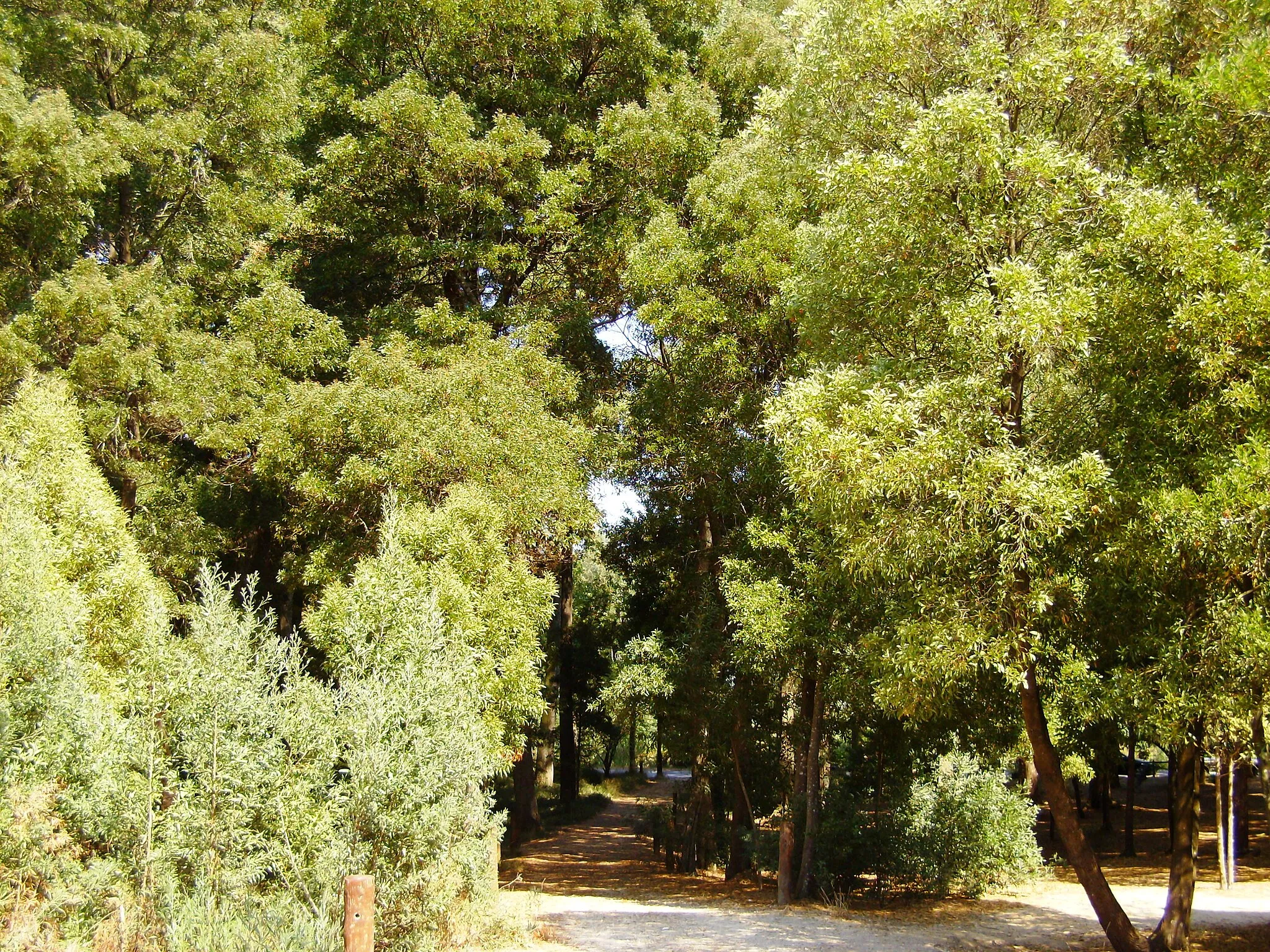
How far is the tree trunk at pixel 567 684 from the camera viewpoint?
920 inches

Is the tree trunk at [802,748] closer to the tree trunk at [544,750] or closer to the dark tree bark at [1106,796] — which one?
the tree trunk at [544,750]

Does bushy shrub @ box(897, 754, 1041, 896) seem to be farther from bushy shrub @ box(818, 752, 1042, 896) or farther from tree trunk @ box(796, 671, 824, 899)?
tree trunk @ box(796, 671, 824, 899)

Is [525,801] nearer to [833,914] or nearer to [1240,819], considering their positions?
[833,914]

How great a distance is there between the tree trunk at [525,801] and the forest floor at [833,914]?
2.75 metres

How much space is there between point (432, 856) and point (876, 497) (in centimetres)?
543

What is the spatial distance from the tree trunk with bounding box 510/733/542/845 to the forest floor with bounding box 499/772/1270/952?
2753 millimetres

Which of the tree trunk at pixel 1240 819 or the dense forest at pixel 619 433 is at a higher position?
the dense forest at pixel 619 433

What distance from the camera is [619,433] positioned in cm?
1795

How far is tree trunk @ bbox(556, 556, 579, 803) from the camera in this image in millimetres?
23359

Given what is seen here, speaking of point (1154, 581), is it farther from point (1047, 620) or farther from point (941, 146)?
point (941, 146)

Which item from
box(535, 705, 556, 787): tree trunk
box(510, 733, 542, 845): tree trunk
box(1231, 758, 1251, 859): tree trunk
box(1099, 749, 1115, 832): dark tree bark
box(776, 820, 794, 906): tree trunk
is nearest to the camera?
box(776, 820, 794, 906): tree trunk

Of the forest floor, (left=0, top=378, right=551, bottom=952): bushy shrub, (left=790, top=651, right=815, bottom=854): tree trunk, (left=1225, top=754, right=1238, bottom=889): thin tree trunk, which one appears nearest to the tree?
the forest floor

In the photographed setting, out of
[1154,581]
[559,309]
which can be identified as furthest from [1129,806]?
[559,309]

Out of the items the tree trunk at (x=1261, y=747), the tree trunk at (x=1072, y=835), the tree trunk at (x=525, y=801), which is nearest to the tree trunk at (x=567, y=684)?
the tree trunk at (x=525, y=801)
